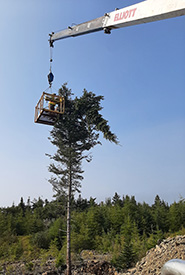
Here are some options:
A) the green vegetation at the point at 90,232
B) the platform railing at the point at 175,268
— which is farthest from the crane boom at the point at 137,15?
the green vegetation at the point at 90,232

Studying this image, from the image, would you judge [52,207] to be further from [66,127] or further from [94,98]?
[94,98]

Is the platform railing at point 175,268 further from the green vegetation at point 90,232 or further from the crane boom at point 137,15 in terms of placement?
the green vegetation at point 90,232

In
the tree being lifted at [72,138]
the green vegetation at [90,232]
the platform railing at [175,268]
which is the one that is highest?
the tree being lifted at [72,138]

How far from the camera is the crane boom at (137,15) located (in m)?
6.55

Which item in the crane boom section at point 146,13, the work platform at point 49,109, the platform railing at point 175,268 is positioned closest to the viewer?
the platform railing at point 175,268

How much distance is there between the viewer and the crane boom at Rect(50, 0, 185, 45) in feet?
21.5

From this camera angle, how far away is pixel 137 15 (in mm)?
7559

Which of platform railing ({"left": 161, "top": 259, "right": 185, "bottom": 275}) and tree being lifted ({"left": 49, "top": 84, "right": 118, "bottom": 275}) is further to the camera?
tree being lifted ({"left": 49, "top": 84, "right": 118, "bottom": 275})

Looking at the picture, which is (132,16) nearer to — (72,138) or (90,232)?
(72,138)

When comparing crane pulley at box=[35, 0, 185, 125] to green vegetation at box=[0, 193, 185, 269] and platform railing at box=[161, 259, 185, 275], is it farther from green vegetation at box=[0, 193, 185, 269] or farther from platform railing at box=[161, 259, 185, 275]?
green vegetation at box=[0, 193, 185, 269]

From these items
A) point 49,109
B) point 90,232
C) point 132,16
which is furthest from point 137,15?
point 90,232

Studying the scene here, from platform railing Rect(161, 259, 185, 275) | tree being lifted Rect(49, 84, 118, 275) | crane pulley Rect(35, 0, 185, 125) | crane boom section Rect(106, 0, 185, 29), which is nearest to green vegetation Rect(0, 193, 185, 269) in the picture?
tree being lifted Rect(49, 84, 118, 275)

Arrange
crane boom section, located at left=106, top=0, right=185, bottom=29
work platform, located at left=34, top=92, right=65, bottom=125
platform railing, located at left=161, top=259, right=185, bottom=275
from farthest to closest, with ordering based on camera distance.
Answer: work platform, located at left=34, top=92, right=65, bottom=125, crane boom section, located at left=106, top=0, right=185, bottom=29, platform railing, located at left=161, top=259, right=185, bottom=275

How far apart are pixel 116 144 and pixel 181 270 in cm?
1151
